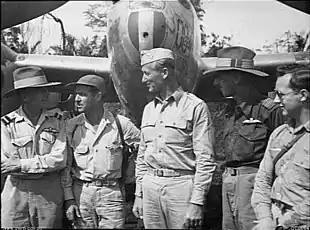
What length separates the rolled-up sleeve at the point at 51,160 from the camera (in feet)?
13.3

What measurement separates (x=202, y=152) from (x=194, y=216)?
469 mm

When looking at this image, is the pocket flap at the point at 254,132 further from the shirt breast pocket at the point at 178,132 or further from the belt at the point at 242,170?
the shirt breast pocket at the point at 178,132

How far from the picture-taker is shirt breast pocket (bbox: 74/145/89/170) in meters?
4.52

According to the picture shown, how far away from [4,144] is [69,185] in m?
0.72

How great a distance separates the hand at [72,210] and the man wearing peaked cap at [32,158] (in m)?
0.09

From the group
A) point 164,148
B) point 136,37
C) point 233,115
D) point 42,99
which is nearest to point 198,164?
point 164,148

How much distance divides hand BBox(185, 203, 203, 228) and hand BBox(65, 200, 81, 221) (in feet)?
4.10

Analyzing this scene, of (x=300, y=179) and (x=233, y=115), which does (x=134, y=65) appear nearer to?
(x=233, y=115)

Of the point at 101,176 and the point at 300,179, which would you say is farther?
the point at 101,176

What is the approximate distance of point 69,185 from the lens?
4473 millimetres

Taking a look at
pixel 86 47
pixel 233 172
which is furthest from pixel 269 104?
pixel 86 47

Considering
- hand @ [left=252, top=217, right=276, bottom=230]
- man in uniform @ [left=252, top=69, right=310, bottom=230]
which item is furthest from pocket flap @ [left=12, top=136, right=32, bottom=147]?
hand @ [left=252, top=217, right=276, bottom=230]

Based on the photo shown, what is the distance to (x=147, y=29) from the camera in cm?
611

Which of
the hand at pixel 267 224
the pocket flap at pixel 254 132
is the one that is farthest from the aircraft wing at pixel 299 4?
the pocket flap at pixel 254 132
